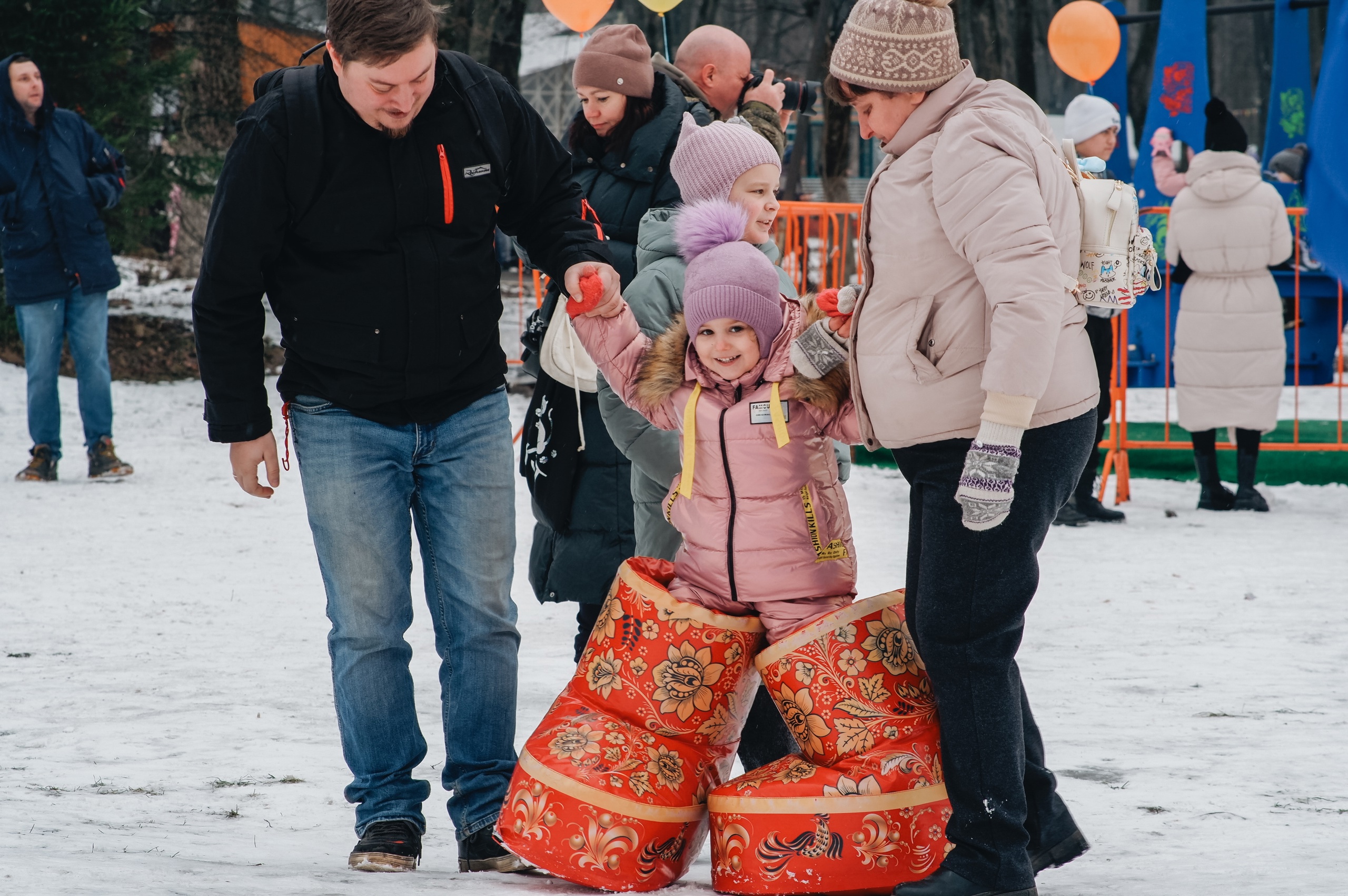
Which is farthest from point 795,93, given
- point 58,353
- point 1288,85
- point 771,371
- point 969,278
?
point 1288,85

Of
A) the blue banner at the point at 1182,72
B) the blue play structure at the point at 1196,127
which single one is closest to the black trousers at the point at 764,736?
the blue play structure at the point at 1196,127

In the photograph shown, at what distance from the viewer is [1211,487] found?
8125 mm

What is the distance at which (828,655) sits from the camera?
112 inches

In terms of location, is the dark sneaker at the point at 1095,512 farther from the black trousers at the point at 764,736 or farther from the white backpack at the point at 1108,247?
the white backpack at the point at 1108,247

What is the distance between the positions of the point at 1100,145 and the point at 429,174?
4982mm

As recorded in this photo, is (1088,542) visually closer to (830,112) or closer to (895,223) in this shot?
(895,223)

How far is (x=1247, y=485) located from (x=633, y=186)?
538cm

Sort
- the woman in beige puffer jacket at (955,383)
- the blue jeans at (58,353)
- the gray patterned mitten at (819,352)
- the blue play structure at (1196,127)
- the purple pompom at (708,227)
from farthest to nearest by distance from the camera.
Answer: the blue play structure at (1196,127) → the blue jeans at (58,353) → the purple pompom at (708,227) → the gray patterned mitten at (819,352) → the woman in beige puffer jacket at (955,383)

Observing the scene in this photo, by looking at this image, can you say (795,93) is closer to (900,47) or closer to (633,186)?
(633,186)

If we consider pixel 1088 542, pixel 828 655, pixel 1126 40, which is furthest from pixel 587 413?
pixel 1126 40

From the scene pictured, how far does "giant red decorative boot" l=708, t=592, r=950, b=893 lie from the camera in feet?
9.04

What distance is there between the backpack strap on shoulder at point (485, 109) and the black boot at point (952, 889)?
1.74m

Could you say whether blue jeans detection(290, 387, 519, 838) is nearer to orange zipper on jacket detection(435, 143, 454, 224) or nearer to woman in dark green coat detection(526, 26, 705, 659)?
orange zipper on jacket detection(435, 143, 454, 224)

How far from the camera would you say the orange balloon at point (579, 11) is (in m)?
8.09
